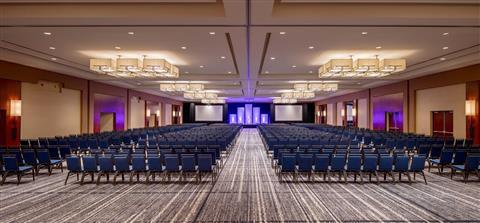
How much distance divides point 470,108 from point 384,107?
10.2 m

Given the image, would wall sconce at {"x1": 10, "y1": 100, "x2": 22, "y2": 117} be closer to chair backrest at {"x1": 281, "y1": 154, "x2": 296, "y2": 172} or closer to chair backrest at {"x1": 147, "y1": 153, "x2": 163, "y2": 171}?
chair backrest at {"x1": 147, "y1": 153, "x2": 163, "y2": 171}

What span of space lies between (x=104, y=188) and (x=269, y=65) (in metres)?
9.56

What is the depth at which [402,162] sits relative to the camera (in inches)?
303

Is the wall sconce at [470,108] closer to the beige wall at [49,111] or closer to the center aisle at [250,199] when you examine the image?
the center aisle at [250,199]

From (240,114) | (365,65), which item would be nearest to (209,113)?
(240,114)

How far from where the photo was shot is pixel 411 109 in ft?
62.8

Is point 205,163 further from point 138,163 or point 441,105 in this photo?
point 441,105

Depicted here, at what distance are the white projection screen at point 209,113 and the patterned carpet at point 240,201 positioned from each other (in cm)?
3838

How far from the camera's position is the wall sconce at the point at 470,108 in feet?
44.4

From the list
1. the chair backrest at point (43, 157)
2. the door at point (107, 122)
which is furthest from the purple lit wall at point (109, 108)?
the chair backrest at point (43, 157)

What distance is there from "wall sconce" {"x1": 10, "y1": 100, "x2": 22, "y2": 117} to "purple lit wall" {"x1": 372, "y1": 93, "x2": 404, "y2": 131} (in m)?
20.7

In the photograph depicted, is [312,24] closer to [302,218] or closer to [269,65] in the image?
[302,218]

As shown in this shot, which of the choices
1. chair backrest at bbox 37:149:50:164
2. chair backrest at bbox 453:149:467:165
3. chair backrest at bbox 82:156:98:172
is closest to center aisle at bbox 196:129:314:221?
chair backrest at bbox 82:156:98:172

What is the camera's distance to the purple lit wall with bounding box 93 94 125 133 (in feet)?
69.0
